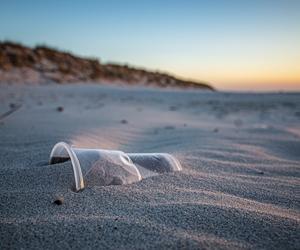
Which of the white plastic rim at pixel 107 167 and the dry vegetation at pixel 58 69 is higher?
the dry vegetation at pixel 58 69

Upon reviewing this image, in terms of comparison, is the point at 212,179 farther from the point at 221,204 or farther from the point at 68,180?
the point at 68,180

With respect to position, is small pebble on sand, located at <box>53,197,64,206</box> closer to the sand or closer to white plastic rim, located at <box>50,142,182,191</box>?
the sand

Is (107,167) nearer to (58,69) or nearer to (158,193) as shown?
(158,193)

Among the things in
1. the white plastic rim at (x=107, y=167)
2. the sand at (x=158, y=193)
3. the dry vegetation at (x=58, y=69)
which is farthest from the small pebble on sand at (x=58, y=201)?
the dry vegetation at (x=58, y=69)

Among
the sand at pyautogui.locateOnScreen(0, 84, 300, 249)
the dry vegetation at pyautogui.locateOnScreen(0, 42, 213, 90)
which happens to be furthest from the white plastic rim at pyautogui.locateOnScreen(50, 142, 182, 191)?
the dry vegetation at pyautogui.locateOnScreen(0, 42, 213, 90)

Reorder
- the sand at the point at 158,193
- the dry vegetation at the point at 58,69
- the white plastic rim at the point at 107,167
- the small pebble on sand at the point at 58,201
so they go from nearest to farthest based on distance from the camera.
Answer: the sand at the point at 158,193 < the small pebble on sand at the point at 58,201 < the white plastic rim at the point at 107,167 < the dry vegetation at the point at 58,69

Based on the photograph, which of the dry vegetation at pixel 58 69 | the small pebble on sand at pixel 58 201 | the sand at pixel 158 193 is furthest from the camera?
the dry vegetation at pixel 58 69

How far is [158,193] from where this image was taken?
5.83 feet

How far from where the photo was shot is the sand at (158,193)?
52.2 inches

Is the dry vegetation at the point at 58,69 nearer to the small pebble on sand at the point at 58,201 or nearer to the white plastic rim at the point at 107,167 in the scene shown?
the white plastic rim at the point at 107,167

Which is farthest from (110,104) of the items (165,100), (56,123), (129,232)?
(129,232)

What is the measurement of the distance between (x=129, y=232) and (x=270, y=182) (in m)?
1.13

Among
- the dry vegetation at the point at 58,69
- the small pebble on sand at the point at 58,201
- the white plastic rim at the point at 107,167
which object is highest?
the dry vegetation at the point at 58,69

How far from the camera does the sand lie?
4.35 ft
